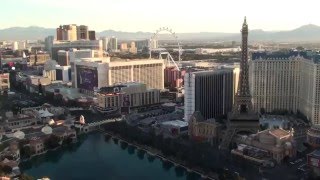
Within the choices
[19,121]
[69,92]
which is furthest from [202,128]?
[69,92]

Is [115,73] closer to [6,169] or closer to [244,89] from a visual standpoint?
[244,89]

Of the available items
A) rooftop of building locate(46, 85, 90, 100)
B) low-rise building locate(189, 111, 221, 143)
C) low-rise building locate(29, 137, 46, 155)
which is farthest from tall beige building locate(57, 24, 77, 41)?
low-rise building locate(189, 111, 221, 143)

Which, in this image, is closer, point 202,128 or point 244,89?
point 202,128

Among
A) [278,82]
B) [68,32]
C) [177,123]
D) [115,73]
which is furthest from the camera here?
[68,32]

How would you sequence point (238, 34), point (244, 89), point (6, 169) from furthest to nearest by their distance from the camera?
1. point (238, 34)
2. point (244, 89)
3. point (6, 169)

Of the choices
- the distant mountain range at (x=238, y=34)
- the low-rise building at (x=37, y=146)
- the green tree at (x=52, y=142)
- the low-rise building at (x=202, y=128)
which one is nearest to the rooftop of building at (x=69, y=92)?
the green tree at (x=52, y=142)

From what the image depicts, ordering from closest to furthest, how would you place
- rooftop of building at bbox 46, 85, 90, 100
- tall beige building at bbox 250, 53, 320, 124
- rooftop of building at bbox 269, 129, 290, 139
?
rooftop of building at bbox 269, 129, 290, 139
tall beige building at bbox 250, 53, 320, 124
rooftop of building at bbox 46, 85, 90, 100

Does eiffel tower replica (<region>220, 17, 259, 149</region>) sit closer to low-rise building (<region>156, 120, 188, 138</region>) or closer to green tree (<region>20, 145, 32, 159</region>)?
low-rise building (<region>156, 120, 188, 138</region>)

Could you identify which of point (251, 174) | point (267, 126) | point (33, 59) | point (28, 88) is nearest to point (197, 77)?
point (267, 126)
